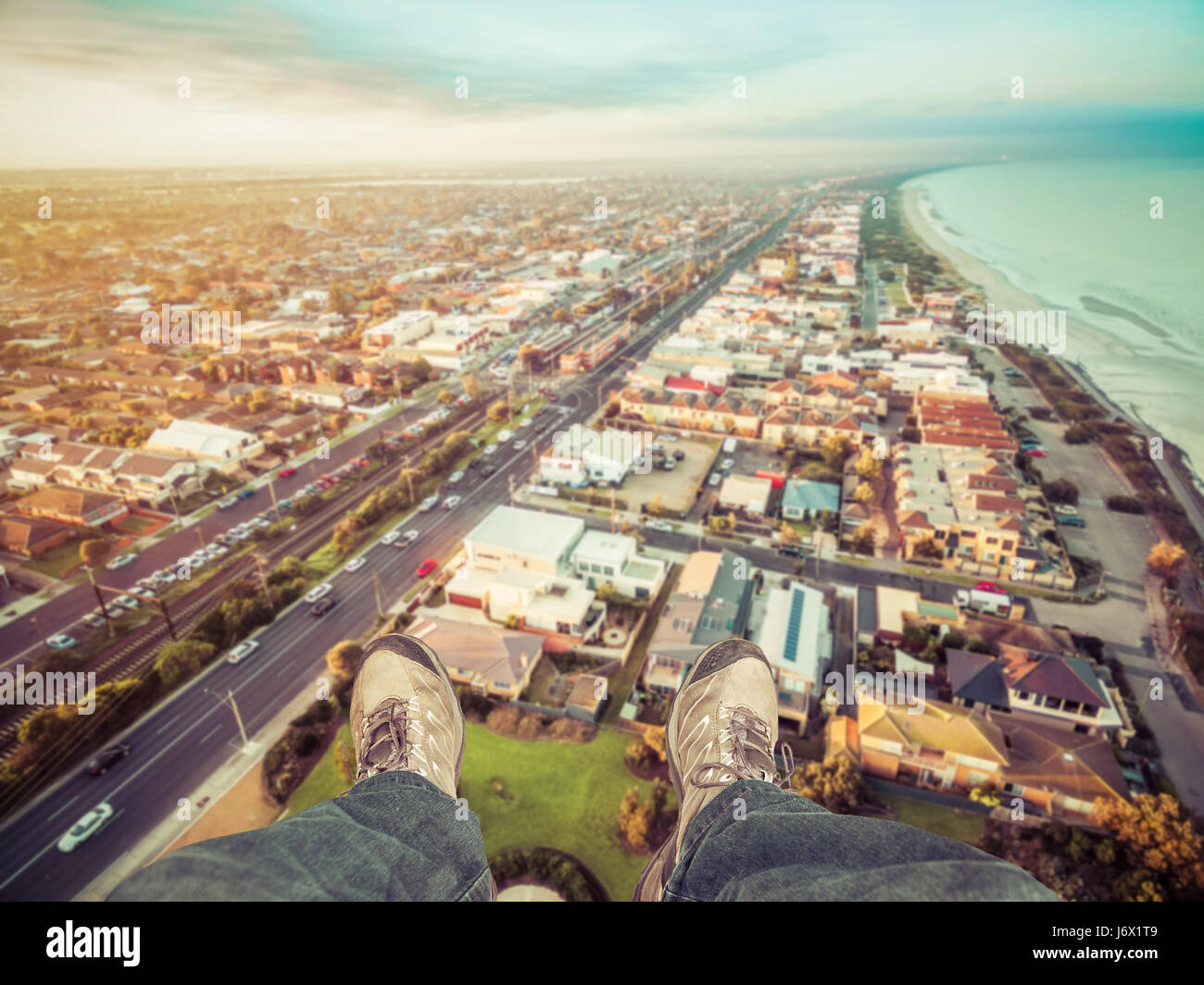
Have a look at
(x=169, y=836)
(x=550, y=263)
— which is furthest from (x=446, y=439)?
(x=550, y=263)

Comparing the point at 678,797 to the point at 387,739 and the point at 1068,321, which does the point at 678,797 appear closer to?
the point at 387,739

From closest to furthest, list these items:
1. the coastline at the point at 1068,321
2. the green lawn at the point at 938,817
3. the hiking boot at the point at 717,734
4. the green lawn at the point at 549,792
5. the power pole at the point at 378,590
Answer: the hiking boot at the point at 717,734 < the green lawn at the point at 549,792 < the green lawn at the point at 938,817 < the power pole at the point at 378,590 < the coastline at the point at 1068,321

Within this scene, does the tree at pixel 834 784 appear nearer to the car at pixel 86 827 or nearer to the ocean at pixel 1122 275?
the car at pixel 86 827

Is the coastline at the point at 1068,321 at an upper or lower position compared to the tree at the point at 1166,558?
upper

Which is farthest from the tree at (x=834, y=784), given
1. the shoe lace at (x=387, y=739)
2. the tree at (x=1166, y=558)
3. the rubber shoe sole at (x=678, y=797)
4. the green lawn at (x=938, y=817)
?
the tree at (x=1166, y=558)

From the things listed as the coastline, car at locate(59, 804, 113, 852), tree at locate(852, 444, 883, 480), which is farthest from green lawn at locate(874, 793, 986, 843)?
the coastline

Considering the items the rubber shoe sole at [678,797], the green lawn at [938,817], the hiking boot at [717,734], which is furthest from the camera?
the green lawn at [938,817]
